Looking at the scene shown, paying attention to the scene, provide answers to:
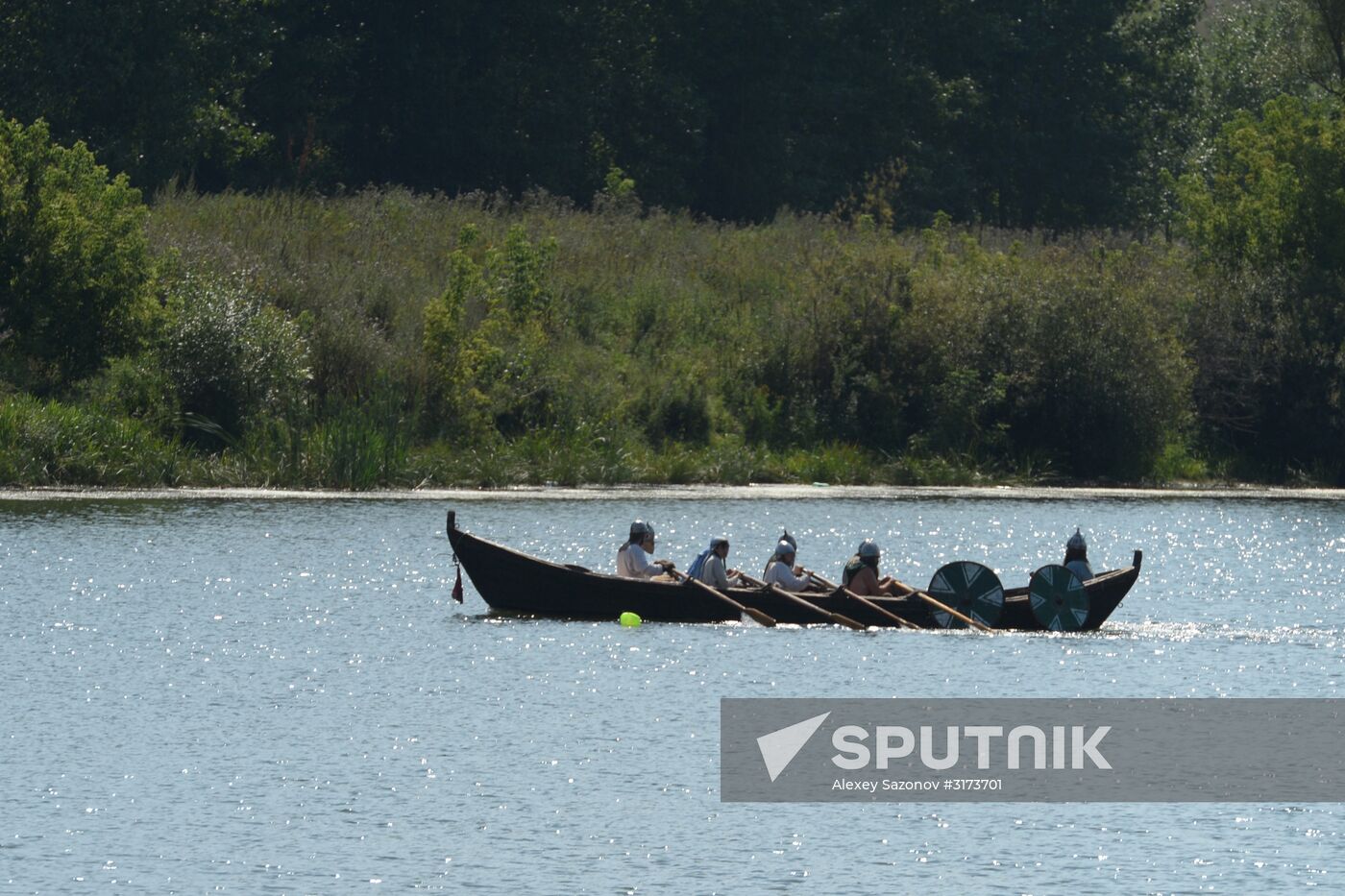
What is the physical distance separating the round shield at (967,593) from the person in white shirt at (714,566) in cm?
272

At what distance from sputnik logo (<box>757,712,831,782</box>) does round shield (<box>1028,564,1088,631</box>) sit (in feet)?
21.1

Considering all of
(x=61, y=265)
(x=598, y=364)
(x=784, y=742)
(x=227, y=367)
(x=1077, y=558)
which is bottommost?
(x=784, y=742)

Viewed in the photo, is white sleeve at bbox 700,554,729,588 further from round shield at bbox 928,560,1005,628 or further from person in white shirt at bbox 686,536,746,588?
round shield at bbox 928,560,1005,628

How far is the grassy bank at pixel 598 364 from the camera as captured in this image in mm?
46031

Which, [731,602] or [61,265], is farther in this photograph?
[61,265]

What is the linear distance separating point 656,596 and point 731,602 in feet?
3.39

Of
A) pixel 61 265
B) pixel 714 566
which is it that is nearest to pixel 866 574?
pixel 714 566

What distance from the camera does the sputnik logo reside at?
880 inches

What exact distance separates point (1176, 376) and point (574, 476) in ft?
45.5

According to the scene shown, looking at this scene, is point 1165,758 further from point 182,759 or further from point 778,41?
point 778,41

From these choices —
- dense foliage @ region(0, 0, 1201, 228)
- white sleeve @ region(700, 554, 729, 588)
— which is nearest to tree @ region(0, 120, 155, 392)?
dense foliage @ region(0, 0, 1201, 228)

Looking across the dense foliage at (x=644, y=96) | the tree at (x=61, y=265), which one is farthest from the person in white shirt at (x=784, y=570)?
the dense foliage at (x=644, y=96)

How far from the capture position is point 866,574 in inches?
1184

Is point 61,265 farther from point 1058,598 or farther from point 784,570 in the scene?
point 1058,598
